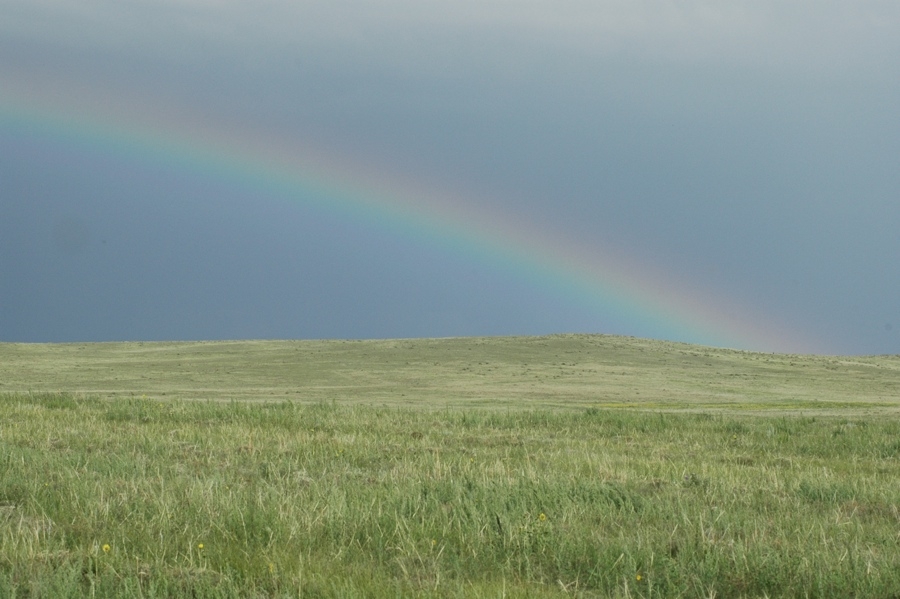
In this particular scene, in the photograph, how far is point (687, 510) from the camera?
8.52 metres

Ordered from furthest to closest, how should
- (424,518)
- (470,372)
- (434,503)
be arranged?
1. (470,372)
2. (434,503)
3. (424,518)

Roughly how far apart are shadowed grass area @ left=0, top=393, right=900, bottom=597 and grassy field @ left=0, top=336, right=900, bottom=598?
0.03 metres

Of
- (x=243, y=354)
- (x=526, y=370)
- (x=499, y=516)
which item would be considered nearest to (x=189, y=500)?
(x=499, y=516)

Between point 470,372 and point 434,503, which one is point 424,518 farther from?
point 470,372

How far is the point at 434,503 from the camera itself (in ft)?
28.3

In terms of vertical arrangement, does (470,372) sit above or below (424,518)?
below

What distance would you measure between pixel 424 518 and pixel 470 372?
176ft

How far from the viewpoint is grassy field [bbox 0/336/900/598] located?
636cm

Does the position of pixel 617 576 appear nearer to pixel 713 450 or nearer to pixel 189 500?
pixel 189 500

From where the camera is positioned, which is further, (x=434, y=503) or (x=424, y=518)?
(x=434, y=503)

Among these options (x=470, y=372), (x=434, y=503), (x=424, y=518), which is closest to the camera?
(x=424, y=518)

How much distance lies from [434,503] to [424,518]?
2.17 feet

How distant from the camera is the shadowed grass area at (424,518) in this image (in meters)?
6.30

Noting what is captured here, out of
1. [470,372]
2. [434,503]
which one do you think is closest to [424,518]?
[434,503]
